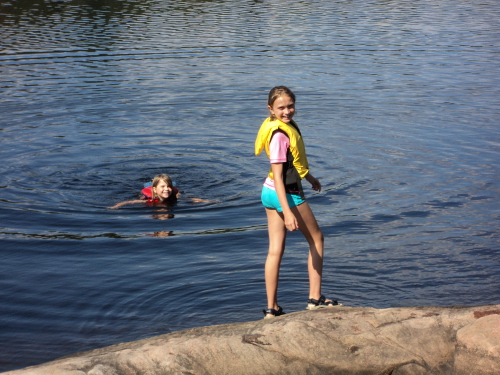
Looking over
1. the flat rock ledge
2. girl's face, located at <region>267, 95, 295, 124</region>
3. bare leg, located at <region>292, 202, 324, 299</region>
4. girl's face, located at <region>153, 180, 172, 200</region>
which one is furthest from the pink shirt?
girl's face, located at <region>153, 180, 172, 200</region>

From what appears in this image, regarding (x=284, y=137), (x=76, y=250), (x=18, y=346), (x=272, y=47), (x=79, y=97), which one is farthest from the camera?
(x=272, y=47)

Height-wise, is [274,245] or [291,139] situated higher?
[291,139]

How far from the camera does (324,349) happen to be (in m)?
4.96

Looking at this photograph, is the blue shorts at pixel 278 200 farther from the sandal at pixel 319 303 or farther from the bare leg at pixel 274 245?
the sandal at pixel 319 303

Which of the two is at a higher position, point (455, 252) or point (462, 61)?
point (462, 61)

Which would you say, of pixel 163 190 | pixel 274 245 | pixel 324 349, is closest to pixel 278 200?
pixel 274 245

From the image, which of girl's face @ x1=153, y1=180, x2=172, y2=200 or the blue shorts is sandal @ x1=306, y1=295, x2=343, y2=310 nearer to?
the blue shorts

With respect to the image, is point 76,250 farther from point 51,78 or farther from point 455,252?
point 51,78

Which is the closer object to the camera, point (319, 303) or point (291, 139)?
point (291, 139)

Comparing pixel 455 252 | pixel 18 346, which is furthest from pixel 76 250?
pixel 455 252

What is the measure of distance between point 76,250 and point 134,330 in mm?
2390

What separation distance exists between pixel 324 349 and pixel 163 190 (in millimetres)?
5137

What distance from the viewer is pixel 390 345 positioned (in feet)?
16.3

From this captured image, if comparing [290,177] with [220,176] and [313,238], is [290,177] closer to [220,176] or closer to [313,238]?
[313,238]
